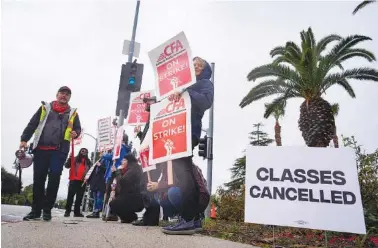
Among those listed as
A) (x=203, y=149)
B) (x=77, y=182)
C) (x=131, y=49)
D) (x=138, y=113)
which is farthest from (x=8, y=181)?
(x=138, y=113)

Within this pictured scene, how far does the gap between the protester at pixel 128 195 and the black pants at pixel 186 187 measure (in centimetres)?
173

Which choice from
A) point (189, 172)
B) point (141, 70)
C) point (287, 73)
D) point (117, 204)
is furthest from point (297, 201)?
point (287, 73)

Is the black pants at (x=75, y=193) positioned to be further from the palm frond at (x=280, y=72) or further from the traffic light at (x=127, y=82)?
the palm frond at (x=280, y=72)

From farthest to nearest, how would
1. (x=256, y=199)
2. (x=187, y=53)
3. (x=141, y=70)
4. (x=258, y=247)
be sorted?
(x=141, y=70)
(x=187, y=53)
(x=256, y=199)
(x=258, y=247)

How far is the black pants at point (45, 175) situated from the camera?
417 cm

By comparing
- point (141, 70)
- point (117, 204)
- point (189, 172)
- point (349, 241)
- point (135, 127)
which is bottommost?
point (349, 241)

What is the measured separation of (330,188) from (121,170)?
3.29 metres

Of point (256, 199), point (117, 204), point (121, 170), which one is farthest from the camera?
point (121, 170)

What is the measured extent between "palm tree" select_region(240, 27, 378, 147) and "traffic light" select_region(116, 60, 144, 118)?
715cm

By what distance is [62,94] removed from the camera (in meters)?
4.57

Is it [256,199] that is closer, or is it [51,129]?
[256,199]

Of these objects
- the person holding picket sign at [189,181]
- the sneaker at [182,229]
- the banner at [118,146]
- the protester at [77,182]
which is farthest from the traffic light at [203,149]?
the sneaker at [182,229]

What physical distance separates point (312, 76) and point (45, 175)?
35.4 ft

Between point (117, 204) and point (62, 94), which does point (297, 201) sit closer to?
point (117, 204)
